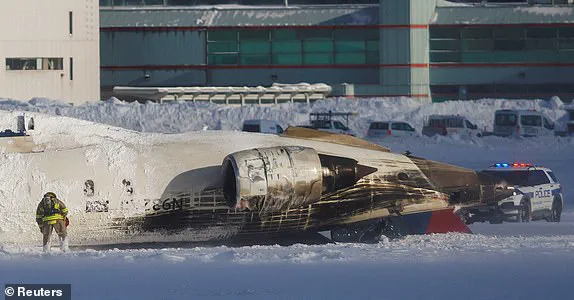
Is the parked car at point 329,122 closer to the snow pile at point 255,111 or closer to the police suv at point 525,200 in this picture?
the snow pile at point 255,111

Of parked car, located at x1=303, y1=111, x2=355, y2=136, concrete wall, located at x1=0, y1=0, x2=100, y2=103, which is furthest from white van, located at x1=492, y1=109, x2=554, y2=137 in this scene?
concrete wall, located at x1=0, y1=0, x2=100, y2=103

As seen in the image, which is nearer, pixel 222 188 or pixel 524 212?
pixel 222 188

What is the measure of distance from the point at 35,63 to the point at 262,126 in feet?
53.4

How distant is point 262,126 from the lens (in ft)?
210

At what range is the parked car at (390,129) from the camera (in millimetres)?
67125

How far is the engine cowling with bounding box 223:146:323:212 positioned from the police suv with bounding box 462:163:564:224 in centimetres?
1111

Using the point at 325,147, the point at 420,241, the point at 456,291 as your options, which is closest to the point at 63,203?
the point at 325,147

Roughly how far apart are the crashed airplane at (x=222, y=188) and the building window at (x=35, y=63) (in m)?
43.2

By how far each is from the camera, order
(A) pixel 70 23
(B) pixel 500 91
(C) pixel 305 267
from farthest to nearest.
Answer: (B) pixel 500 91 → (A) pixel 70 23 → (C) pixel 305 267

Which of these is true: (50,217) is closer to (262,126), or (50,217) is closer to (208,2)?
(262,126)

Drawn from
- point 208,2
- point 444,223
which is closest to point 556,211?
point 444,223

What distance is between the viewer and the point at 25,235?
29625 millimetres

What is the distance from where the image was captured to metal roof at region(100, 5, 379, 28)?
79.9 meters

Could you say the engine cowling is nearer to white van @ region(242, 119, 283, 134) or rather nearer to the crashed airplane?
the crashed airplane
